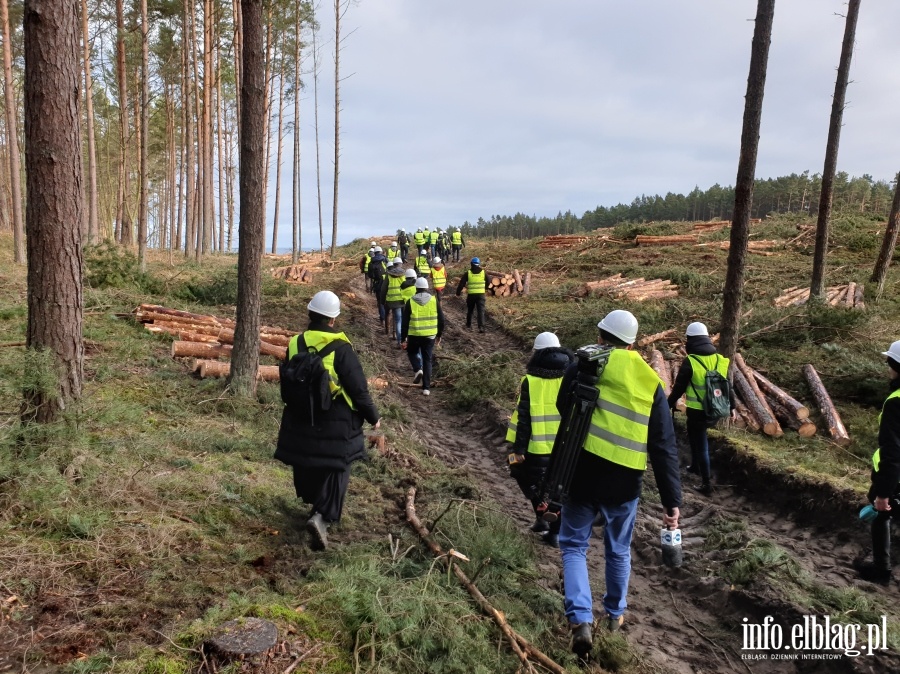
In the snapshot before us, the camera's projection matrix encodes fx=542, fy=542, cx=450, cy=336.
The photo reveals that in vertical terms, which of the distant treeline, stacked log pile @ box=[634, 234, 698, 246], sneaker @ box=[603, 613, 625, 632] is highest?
the distant treeline

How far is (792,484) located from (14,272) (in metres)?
17.3

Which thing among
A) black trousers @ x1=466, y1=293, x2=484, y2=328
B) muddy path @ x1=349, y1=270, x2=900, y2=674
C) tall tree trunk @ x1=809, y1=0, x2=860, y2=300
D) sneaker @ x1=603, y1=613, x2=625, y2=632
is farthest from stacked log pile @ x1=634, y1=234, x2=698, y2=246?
sneaker @ x1=603, y1=613, x2=625, y2=632

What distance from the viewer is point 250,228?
23.9 ft

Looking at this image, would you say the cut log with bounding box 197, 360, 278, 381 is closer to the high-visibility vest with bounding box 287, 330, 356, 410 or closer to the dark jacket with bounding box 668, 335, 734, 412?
the high-visibility vest with bounding box 287, 330, 356, 410

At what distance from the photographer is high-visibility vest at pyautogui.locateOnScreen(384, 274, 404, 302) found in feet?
43.3

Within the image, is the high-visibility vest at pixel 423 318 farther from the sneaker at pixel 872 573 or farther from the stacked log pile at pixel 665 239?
the stacked log pile at pixel 665 239

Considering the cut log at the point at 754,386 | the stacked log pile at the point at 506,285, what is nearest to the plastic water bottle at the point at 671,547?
the cut log at the point at 754,386

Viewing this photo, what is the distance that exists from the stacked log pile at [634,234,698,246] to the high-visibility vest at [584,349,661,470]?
25280 mm

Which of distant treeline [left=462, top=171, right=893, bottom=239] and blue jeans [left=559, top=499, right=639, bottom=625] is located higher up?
distant treeline [left=462, top=171, right=893, bottom=239]

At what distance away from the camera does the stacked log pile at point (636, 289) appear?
1647cm

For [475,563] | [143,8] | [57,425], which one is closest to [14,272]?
[143,8]

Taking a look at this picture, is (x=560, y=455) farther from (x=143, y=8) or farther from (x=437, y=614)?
(x=143, y=8)

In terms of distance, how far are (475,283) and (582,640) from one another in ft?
39.6

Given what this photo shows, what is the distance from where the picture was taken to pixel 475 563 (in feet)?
14.4
